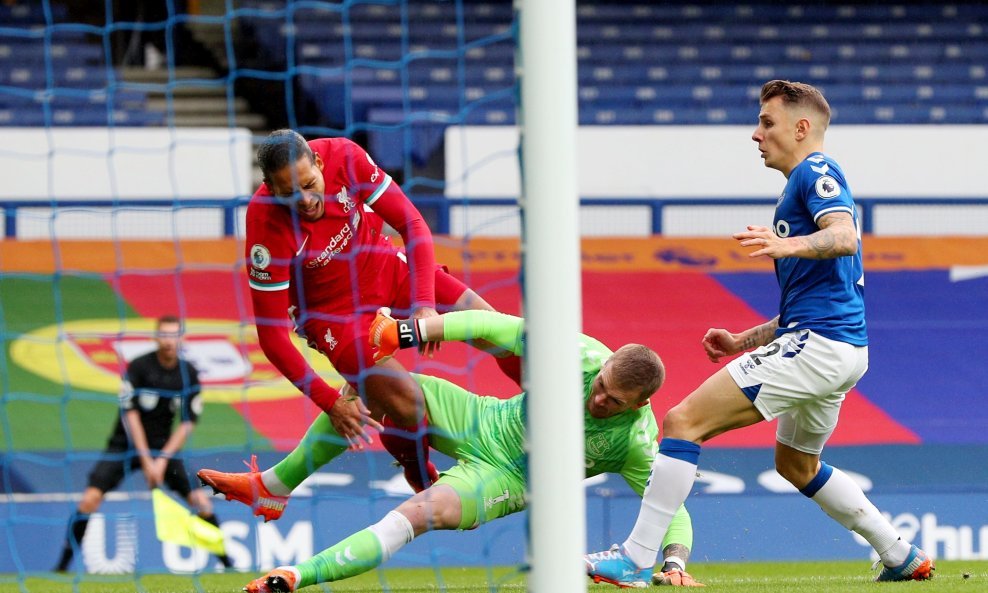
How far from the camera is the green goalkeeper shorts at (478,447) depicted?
14.4 ft

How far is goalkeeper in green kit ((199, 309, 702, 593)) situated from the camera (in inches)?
164

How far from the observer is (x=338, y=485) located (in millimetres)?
7777

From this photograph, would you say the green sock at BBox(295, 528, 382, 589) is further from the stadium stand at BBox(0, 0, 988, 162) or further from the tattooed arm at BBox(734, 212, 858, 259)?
the stadium stand at BBox(0, 0, 988, 162)

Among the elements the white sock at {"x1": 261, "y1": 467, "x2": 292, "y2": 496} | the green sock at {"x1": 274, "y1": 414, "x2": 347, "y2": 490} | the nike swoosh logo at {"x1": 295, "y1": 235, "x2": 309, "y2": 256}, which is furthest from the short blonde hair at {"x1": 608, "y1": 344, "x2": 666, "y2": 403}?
the white sock at {"x1": 261, "y1": 467, "x2": 292, "y2": 496}

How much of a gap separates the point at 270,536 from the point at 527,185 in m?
4.65

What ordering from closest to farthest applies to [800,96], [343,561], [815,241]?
[815,241] → [343,561] → [800,96]

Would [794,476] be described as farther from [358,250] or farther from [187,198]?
[187,198]

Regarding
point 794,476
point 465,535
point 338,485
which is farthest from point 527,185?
point 338,485

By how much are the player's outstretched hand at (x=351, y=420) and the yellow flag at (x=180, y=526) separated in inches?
91.1

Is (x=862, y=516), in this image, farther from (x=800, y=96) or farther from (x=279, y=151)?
(x=279, y=151)

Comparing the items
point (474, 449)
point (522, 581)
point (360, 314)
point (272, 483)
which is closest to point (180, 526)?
point (272, 483)

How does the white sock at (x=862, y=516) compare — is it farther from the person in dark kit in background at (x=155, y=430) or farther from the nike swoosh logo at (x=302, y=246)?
the person in dark kit in background at (x=155, y=430)

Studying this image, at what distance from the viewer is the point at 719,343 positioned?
467cm

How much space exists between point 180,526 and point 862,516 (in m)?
3.72
